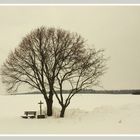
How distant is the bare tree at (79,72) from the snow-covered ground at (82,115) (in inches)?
5.4

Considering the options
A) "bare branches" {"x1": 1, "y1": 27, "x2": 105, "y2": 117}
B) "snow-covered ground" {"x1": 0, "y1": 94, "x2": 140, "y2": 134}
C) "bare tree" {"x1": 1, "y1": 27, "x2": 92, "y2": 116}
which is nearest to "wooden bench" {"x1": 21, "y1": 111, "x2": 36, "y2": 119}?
"snow-covered ground" {"x1": 0, "y1": 94, "x2": 140, "y2": 134}

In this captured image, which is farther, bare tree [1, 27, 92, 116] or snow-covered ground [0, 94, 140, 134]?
bare tree [1, 27, 92, 116]

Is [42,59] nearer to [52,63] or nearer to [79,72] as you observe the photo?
[52,63]

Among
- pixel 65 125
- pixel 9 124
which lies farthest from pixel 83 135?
pixel 9 124

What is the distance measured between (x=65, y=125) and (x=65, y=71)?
2.70 ft

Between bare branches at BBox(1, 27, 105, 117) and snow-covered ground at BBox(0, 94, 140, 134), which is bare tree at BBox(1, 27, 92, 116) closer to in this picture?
bare branches at BBox(1, 27, 105, 117)

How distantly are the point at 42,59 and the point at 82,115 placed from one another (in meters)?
1.05

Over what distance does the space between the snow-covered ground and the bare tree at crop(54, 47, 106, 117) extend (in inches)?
5.4

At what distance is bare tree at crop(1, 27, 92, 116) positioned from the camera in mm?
11953

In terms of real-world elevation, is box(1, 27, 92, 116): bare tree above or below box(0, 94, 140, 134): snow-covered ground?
above

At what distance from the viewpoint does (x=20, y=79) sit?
12.0m

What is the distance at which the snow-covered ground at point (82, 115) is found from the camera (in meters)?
11.8
